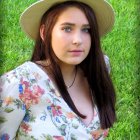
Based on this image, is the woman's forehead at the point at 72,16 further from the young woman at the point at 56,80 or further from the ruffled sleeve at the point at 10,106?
the ruffled sleeve at the point at 10,106

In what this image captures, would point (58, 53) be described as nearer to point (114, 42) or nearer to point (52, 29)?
point (52, 29)

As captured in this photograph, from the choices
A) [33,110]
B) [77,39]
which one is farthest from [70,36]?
[33,110]

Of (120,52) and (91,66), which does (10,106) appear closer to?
(91,66)

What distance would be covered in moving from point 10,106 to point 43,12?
0.37 meters

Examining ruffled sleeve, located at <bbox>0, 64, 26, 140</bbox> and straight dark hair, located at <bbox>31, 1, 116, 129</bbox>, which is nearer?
ruffled sleeve, located at <bbox>0, 64, 26, 140</bbox>

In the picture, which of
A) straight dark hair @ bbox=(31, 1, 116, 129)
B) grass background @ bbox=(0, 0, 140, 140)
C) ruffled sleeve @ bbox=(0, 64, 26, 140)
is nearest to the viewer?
ruffled sleeve @ bbox=(0, 64, 26, 140)

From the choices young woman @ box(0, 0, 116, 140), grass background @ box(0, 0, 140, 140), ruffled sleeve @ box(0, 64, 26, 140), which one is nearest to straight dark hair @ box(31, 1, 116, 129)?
young woman @ box(0, 0, 116, 140)

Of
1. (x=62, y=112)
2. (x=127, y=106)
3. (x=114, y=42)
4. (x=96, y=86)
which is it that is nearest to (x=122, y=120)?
(x=127, y=106)

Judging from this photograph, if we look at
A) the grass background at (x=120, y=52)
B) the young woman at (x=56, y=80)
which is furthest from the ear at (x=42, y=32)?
the grass background at (x=120, y=52)

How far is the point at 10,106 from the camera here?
1.53 meters

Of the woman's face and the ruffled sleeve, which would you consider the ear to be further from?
the ruffled sleeve

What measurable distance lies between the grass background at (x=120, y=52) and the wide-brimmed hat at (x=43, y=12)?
80 centimetres

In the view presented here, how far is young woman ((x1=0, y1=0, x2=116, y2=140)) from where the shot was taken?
155cm

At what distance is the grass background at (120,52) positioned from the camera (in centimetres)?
258
